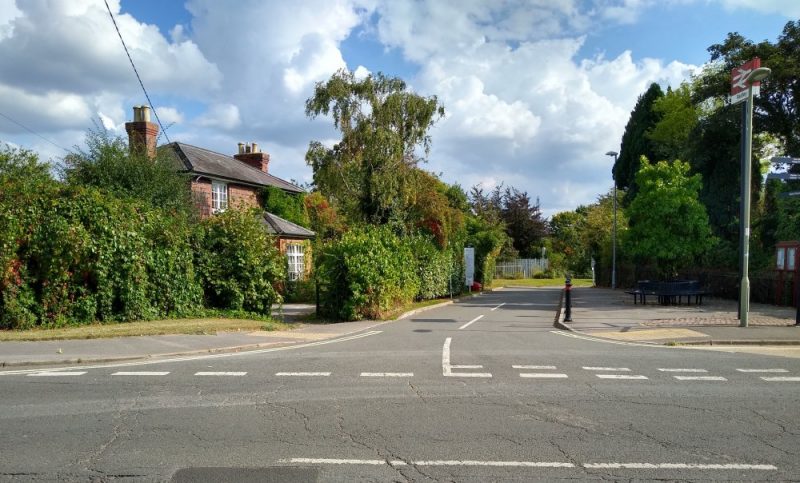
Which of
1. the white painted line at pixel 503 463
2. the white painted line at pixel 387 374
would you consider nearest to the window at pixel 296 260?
the white painted line at pixel 387 374

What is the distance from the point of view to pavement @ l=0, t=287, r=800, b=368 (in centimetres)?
1167

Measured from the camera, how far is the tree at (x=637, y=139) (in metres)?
53.9

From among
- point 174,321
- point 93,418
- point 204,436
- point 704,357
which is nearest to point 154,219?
point 174,321

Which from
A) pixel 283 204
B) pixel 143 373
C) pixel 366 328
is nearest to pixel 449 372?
pixel 143 373

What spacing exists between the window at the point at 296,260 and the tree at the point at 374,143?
4.60m

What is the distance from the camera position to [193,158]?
101 ft

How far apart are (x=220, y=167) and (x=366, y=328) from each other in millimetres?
18295

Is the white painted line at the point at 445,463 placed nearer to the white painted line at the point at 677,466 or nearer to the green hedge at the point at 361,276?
the white painted line at the point at 677,466

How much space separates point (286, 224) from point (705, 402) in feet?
88.2

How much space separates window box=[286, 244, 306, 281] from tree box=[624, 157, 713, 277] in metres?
16.7

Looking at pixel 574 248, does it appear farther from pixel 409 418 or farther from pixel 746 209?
pixel 409 418

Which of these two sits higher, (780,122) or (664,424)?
(780,122)

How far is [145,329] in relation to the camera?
1461cm

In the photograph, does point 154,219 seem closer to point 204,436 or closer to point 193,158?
point 204,436
